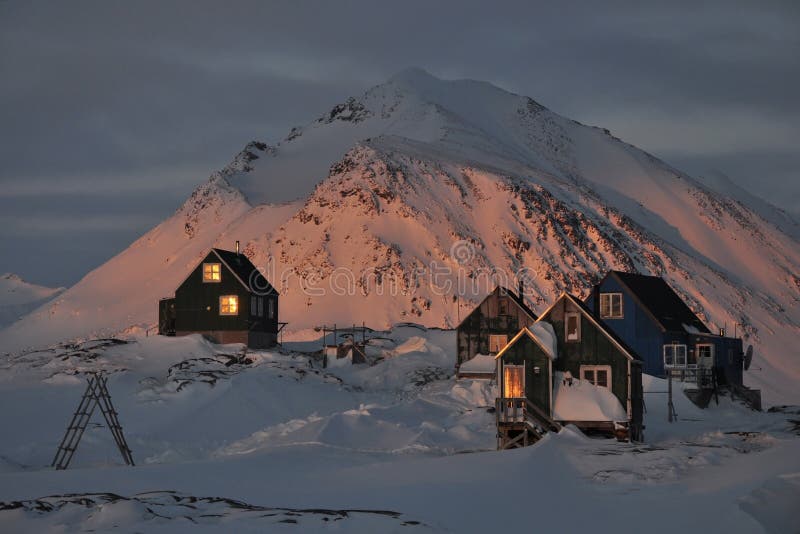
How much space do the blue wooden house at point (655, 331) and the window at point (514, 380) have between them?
59.5ft

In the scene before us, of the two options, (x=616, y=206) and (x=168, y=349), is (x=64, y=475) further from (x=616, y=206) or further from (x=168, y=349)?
(x=616, y=206)

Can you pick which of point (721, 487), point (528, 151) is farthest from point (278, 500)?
point (528, 151)

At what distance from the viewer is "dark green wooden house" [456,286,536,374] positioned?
68375 millimetres

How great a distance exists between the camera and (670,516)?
2597 cm

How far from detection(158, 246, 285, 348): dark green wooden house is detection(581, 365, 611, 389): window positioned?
3481 cm

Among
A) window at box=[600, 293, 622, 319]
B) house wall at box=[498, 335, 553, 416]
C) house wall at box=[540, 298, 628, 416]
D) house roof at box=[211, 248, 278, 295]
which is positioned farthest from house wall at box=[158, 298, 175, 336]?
house wall at box=[540, 298, 628, 416]

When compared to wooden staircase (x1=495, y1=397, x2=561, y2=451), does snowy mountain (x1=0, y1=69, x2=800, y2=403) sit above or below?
above

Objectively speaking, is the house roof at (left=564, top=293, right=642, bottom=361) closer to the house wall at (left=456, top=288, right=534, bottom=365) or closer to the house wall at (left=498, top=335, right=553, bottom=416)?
the house wall at (left=498, top=335, right=553, bottom=416)

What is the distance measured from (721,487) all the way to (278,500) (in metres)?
11.2

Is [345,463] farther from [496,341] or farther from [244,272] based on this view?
[244,272]

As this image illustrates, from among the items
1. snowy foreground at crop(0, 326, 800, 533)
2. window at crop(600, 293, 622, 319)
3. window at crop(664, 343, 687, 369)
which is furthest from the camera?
window at crop(600, 293, 622, 319)

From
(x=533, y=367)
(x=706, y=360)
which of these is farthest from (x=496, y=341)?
(x=533, y=367)

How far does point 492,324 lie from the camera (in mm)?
69250

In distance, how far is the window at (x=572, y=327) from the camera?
43.9 metres
